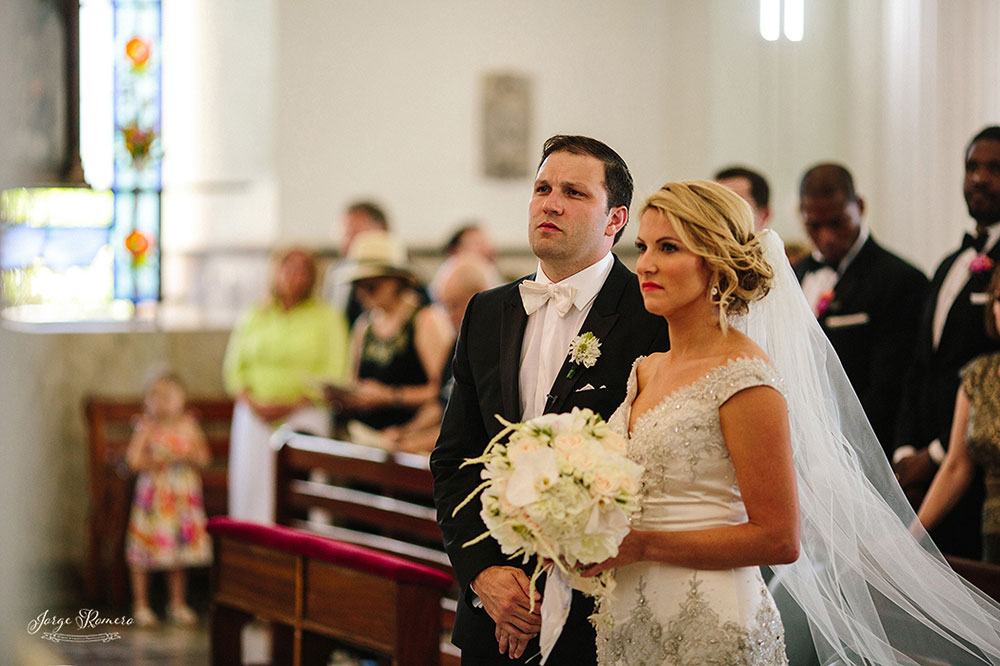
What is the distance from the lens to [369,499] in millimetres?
5219

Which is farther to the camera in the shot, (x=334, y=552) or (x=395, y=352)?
(x=395, y=352)

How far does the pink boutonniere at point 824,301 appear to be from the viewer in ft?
13.9

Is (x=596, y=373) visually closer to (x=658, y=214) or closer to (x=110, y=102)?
(x=658, y=214)

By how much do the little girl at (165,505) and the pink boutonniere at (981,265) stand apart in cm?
489

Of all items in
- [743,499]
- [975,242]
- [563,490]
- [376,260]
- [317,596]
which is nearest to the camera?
[563,490]

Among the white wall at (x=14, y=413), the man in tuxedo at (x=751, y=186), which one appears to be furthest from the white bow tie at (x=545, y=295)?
the man in tuxedo at (x=751, y=186)

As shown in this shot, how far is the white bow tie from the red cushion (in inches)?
46.3

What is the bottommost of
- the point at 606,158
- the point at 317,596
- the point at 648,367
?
the point at 317,596

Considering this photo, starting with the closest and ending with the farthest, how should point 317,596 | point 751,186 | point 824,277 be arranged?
point 317,596, point 824,277, point 751,186

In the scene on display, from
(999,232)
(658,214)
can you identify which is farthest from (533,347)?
(999,232)

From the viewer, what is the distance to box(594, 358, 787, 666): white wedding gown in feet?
7.94

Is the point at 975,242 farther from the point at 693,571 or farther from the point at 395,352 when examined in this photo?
the point at 395,352

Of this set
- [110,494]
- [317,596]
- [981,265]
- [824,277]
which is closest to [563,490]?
[317,596]

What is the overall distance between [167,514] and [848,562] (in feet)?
17.3
